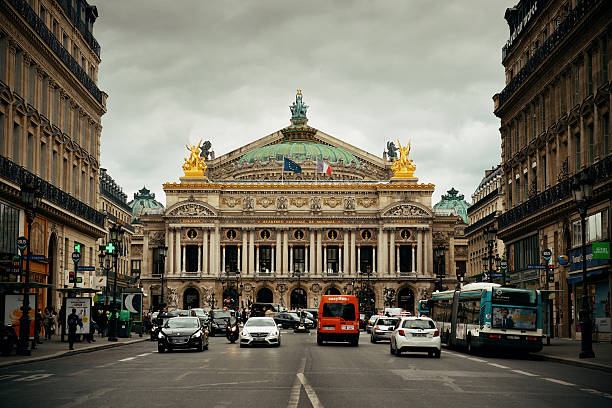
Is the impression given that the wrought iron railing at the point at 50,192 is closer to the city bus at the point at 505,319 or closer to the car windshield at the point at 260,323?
the car windshield at the point at 260,323

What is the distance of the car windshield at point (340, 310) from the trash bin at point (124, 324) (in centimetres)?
1519

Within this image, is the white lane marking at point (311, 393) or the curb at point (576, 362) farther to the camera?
the curb at point (576, 362)

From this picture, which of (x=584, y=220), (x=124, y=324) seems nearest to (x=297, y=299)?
(x=124, y=324)

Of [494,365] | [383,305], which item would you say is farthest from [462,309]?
[383,305]

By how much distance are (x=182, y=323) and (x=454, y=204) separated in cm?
12423

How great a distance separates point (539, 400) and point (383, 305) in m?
110

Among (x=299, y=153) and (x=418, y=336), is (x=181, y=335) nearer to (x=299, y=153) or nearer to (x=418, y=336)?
(x=418, y=336)

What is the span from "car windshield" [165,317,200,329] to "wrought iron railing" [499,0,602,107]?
2398 cm

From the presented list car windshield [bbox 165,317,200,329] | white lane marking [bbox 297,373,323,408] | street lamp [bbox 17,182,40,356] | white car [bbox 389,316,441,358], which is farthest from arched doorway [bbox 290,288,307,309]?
white lane marking [bbox 297,373,323,408]

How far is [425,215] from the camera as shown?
130250 mm

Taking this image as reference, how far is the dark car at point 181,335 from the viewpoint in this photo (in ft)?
130

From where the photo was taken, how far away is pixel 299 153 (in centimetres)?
14612

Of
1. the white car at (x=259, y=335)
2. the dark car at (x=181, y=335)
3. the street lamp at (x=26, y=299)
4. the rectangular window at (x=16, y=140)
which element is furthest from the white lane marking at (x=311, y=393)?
the rectangular window at (x=16, y=140)

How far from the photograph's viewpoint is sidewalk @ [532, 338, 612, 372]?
29.3 metres
